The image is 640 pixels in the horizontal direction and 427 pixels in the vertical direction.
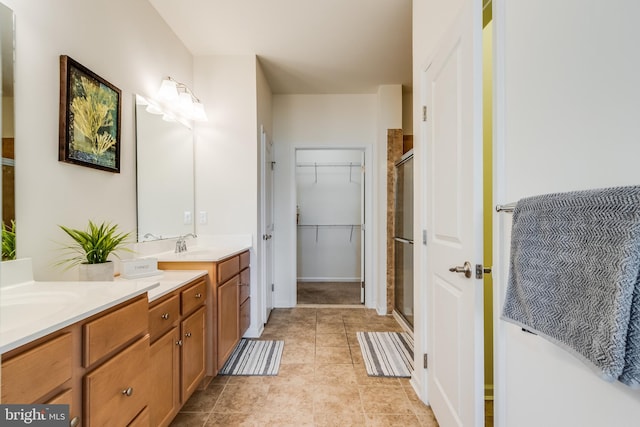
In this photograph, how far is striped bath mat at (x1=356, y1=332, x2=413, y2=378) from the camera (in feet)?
6.73

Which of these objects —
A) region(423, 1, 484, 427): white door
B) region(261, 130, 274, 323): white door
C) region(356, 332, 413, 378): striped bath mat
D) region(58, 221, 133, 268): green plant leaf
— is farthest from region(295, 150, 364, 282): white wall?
region(58, 221, 133, 268): green plant leaf

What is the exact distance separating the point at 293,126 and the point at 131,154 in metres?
2.04

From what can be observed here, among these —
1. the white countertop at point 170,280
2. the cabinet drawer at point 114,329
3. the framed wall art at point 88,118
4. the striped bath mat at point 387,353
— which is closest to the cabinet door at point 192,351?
the white countertop at point 170,280

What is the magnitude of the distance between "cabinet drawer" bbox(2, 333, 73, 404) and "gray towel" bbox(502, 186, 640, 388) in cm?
122

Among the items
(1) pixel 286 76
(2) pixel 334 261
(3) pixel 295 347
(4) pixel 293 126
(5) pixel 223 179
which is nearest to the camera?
(3) pixel 295 347

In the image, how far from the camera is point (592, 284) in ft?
1.82

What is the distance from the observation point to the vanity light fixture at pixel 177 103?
83.4 inches

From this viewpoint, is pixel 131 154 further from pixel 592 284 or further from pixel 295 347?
pixel 592 284

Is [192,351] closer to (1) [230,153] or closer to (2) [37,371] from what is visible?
(2) [37,371]

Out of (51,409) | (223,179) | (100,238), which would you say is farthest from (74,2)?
(51,409)

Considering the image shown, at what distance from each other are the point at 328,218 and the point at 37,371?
4366mm

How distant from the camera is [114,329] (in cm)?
94

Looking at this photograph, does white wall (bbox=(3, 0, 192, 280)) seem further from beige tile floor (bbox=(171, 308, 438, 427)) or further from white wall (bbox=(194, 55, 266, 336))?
beige tile floor (bbox=(171, 308, 438, 427))

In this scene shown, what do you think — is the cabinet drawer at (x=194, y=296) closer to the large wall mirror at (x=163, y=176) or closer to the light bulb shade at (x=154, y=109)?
the large wall mirror at (x=163, y=176)
